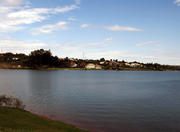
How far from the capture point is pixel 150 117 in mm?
27891

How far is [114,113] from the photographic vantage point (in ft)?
98.7

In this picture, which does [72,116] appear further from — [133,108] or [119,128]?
[133,108]

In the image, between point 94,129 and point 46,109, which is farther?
point 46,109

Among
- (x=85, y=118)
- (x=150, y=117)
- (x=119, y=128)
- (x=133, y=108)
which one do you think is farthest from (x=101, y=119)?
(x=133, y=108)

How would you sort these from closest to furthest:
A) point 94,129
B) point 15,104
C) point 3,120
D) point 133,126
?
point 3,120, point 94,129, point 133,126, point 15,104

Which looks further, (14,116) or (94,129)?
(94,129)

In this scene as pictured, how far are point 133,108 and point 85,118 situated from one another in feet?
36.7

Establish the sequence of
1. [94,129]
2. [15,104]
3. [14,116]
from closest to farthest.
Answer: [14,116]
[94,129]
[15,104]

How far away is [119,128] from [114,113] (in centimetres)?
721

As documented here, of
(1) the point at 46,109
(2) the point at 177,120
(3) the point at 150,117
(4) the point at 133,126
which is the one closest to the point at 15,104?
(1) the point at 46,109

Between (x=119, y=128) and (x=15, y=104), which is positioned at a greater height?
(x=15, y=104)

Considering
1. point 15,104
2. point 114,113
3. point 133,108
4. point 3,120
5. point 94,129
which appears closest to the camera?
point 3,120

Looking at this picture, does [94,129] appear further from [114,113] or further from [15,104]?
[15,104]

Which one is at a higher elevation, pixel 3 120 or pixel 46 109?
pixel 3 120
